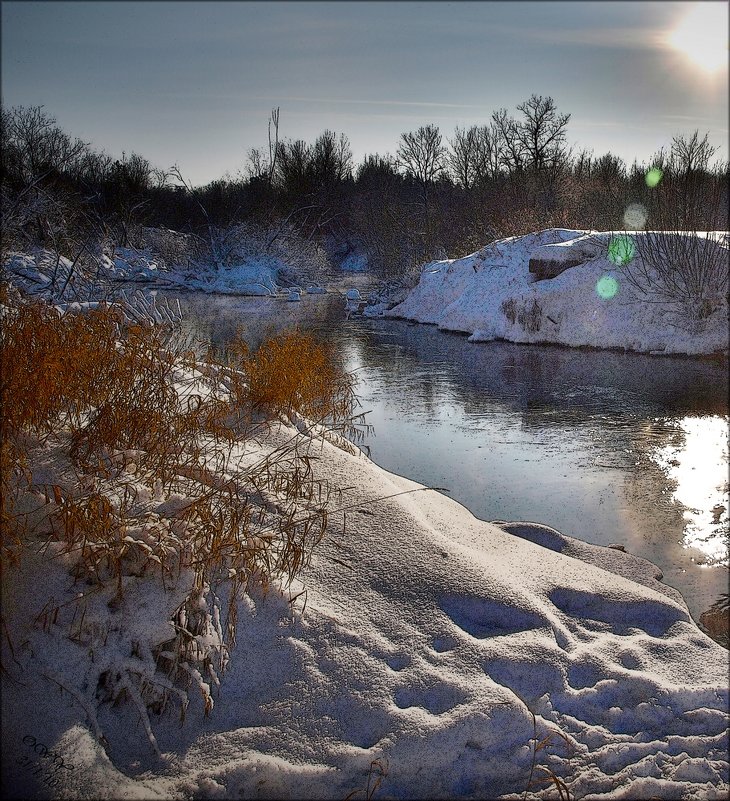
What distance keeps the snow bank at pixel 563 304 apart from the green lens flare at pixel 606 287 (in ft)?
0.06

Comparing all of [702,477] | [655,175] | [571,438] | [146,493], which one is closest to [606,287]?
[655,175]

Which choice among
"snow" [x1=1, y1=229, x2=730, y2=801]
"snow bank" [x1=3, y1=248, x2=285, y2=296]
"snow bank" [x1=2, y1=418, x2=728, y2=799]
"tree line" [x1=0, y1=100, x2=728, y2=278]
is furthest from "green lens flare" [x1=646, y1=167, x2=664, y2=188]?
"snow bank" [x1=3, y1=248, x2=285, y2=296]

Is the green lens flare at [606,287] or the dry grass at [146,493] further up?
the green lens flare at [606,287]

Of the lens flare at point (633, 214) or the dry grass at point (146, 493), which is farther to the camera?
the lens flare at point (633, 214)

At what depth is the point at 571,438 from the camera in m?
7.05

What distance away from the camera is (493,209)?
915 inches

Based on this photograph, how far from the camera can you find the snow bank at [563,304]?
11.9 m

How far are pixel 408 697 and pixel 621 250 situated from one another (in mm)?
12665

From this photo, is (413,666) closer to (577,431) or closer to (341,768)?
(341,768)

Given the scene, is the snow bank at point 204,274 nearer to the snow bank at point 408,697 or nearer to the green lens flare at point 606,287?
the green lens flare at point 606,287

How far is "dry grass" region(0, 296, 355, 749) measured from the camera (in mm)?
2613

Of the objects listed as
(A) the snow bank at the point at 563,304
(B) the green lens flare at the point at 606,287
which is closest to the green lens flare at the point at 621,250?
(A) the snow bank at the point at 563,304

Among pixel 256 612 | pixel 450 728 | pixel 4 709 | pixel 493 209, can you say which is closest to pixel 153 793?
pixel 4 709

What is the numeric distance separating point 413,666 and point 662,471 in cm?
412
